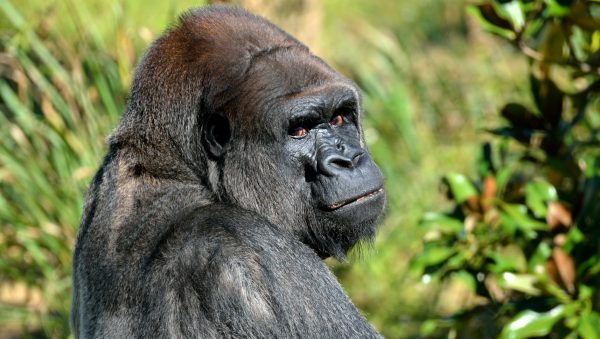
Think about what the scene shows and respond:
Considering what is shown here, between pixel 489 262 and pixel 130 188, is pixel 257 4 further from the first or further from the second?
pixel 130 188

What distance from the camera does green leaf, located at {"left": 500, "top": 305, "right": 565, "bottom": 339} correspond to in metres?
4.26

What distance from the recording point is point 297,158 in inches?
145

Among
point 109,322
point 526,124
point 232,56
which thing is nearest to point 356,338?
point 109,322

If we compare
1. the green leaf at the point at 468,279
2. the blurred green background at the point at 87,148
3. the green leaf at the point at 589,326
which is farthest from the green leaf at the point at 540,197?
the blurred green background at the point at 87,148

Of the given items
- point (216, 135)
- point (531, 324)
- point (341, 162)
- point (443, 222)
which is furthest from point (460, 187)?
point (216, 135)

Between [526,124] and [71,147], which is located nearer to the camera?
[526,124]

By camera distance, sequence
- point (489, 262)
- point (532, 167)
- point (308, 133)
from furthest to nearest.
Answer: point (532, 167) → point (489, 262) → point (308, 133)

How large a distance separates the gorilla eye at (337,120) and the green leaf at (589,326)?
1440 mm

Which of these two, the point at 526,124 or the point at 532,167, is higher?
the point at 526,124

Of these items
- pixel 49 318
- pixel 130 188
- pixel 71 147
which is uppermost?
pixel 130 188

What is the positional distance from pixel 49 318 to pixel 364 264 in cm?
268

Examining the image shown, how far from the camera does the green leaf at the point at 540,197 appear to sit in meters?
4.56

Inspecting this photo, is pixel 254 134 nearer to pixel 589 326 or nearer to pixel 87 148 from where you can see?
pixel 589 326

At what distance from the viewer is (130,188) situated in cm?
345
